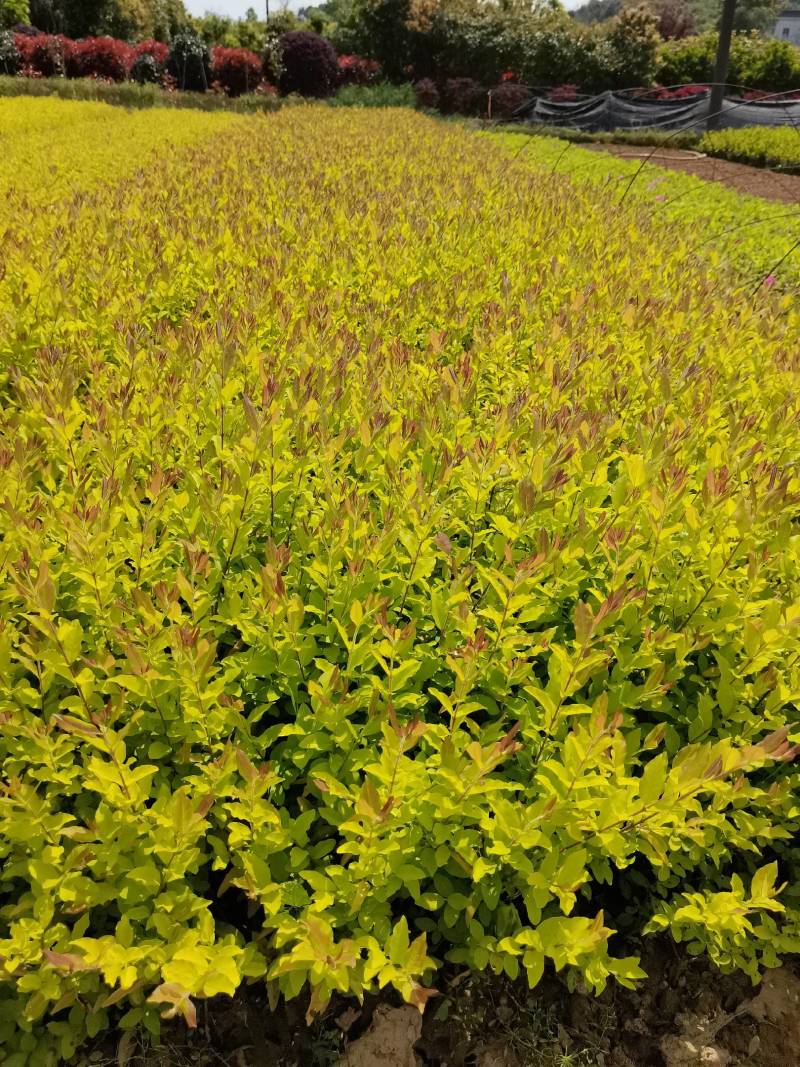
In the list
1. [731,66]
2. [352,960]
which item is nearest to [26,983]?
[352,960]

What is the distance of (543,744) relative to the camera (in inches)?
64.7

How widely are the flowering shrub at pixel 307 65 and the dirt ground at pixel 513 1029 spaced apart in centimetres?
3331

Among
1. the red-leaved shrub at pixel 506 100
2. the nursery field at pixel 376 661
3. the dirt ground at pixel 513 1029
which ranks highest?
the red-leaved shrub at pixel 506 100

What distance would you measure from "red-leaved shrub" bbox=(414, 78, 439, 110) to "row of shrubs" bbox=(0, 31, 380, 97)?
146 inches

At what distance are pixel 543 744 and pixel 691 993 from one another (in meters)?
0.89

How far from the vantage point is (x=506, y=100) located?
87.3 ft

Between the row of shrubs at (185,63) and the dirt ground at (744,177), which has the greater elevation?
the row of shrubs at (185,63)

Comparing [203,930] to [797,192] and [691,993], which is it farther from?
[797,192]

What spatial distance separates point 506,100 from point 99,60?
1511cm

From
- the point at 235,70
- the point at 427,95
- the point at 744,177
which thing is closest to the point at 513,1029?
the point at 744,177

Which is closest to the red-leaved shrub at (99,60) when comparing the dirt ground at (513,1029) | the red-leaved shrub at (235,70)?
the red-leaved shrub at (235,70)

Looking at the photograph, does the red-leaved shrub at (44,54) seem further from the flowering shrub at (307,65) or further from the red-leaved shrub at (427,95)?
the red-leaved shrub at (427,95)

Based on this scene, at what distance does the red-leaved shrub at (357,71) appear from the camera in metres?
30.6

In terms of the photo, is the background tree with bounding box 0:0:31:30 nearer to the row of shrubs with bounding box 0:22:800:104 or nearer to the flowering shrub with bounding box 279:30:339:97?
the row of shrubs with bounding box 0:22:800:104
